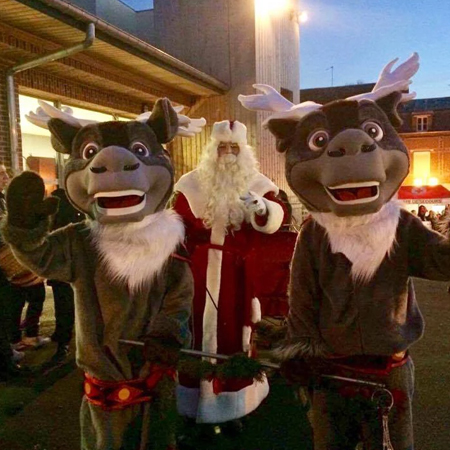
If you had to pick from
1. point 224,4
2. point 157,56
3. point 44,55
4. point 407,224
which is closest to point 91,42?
point 44,55

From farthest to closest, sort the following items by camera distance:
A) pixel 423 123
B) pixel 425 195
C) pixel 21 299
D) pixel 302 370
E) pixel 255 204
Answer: pixel 423 123
pixel 425 195
pixel 21 299
pixel 255 204
pixel 302 370

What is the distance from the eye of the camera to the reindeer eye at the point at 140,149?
2688mm

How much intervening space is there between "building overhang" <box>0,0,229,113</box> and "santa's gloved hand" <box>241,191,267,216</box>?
11.8 ft

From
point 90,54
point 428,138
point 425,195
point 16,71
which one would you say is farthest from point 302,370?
point 428,138

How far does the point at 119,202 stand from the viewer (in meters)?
2.61

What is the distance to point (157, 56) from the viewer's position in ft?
26.6

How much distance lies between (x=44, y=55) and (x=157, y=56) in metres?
1.96

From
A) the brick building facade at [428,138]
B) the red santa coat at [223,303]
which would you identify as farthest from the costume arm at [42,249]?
the brick building facade at [428,138]

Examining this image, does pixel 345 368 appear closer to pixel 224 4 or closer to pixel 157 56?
pixel 157 56

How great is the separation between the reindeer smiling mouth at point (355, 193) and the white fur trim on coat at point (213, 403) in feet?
5.55

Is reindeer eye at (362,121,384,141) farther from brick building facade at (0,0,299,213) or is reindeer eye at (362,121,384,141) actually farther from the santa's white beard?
brick building facade at (0,0,299,213)

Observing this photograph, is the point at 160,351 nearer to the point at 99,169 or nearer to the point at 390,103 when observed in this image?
the point at 99,169

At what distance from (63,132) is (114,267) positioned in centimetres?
77

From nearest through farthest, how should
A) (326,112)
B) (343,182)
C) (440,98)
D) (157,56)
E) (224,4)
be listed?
(343,182) < (326,112) < (157,56) < (224,4) < (440,98)
